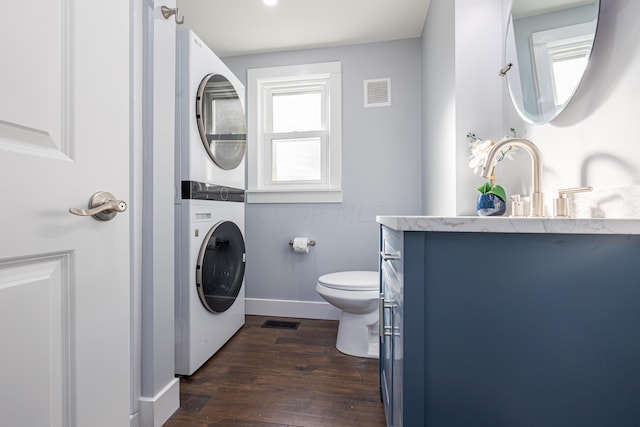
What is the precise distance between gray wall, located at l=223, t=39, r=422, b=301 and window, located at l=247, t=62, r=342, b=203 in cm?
8

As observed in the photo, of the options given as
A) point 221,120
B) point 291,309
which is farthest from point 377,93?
point 291,309

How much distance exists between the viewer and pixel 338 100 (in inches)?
97.9

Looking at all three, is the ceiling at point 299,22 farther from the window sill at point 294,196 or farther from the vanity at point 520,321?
the vanity at point 520,321

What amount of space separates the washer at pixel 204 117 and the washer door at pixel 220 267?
0.32 meters

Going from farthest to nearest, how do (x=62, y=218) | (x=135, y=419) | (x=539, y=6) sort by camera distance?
(x=135, y=419) < (x=539, y=6) < (x=62, y=218)

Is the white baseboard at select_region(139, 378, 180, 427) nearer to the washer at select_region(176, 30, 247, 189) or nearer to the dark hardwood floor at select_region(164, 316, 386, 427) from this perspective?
the dark hardwood floor at select_region(164, 316, 386, 427)

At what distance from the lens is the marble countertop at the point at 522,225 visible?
22.4 inches

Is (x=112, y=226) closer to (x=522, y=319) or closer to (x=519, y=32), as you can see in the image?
(x=522, y=319)

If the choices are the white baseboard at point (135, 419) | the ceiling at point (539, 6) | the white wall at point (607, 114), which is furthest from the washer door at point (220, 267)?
the ceiling at point (539, 6)

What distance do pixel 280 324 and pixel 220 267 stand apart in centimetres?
82

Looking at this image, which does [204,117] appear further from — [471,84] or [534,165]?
[534,165]

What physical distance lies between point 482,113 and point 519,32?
0.35 m

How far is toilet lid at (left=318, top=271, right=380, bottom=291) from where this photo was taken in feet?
5.80

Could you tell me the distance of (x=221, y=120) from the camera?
186cm
